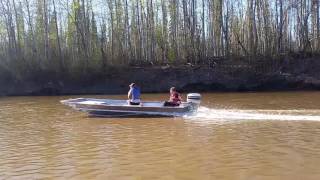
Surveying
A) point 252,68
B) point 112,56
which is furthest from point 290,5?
point 112,56

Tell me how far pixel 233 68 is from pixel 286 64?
466 centimetres

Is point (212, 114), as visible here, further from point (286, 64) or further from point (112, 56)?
point (112, 56)

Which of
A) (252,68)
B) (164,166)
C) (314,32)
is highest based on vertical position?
(314,32)

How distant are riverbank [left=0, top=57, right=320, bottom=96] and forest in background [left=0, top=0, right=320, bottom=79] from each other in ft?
2.68

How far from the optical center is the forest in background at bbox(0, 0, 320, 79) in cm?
4650

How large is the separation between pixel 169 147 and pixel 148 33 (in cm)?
A: 3523

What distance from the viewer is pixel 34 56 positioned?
48.4 meters

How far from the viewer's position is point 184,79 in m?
43.9

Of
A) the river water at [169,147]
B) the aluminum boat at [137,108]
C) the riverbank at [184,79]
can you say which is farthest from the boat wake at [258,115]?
the riverbank at [184,79]

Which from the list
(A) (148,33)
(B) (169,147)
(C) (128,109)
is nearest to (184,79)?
(A) (148,33)

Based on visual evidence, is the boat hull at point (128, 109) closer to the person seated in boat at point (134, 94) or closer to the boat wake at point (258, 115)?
the person seated in boat at point (134, 94)

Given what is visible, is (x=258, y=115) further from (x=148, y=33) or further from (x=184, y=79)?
(x=148, y=33)

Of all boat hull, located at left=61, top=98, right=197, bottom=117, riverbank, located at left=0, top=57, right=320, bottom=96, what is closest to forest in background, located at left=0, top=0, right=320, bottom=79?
riverbank, located at left=0, top=57, right=320, bottom=96

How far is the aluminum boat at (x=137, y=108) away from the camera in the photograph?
21.7 metres
